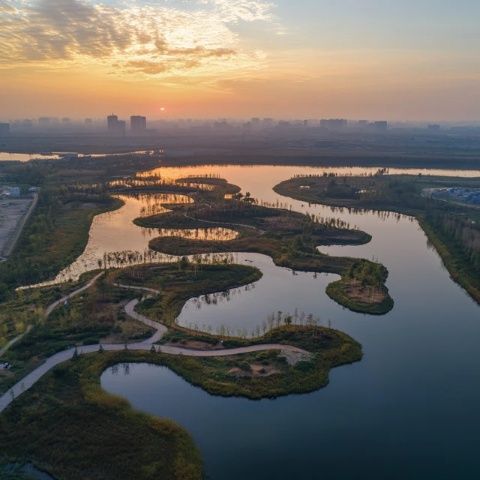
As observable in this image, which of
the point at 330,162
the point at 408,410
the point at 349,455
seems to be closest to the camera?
the point at 349,455

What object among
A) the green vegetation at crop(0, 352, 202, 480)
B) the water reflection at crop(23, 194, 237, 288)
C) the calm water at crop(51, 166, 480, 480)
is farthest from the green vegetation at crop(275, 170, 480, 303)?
the green vegetation at crop(0, 352, 202, 480)

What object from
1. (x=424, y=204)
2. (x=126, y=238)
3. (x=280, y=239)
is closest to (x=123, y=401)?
(x=280, y=239)

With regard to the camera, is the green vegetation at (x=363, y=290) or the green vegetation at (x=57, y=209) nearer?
the green vegetation at (x=363, y=290)

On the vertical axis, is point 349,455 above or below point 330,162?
below

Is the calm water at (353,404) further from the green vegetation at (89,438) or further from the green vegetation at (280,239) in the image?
the green vegetation at (280,239)

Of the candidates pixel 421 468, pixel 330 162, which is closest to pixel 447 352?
pixel 421 468

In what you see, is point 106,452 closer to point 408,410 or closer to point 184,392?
point 184,392

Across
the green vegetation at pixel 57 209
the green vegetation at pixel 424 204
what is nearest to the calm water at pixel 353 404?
the green vegetation at pixel 424 204

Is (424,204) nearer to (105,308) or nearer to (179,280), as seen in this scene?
(179,280)
